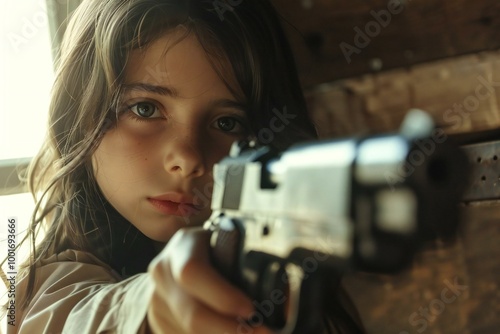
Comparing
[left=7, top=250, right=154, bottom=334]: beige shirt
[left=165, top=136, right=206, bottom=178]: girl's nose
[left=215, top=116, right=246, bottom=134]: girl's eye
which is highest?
[left=215, top=116, right=246, bottom=134]: girl's eye

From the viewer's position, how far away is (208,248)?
390mm

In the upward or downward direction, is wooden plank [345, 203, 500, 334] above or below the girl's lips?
below

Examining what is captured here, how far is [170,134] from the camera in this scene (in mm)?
541

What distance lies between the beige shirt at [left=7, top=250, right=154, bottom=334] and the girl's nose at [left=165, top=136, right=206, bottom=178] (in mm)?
114

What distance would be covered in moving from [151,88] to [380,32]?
234mm

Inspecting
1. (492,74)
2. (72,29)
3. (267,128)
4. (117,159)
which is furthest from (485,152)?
(72,29)

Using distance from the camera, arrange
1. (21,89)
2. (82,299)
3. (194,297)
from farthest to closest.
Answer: (21,89), (82,299), (194,297)

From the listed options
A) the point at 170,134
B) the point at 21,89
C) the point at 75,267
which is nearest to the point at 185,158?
the point at 170,134

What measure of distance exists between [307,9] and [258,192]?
332 millimetres

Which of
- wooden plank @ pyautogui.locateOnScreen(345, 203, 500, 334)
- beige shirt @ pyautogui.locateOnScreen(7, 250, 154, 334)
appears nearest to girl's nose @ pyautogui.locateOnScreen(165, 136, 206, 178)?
beige shirt @ pyautogui.locateOnScreen(7, 250, 154, 334)

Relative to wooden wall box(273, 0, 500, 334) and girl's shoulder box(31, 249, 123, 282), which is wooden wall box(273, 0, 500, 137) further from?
girl's shoulder box(31, 249, 123, 282)

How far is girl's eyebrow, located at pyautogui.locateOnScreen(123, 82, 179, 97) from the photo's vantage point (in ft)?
1.76

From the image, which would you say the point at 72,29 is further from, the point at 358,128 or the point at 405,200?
the point at 405,200

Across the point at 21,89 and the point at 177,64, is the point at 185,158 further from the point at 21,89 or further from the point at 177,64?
the point at 21,89
